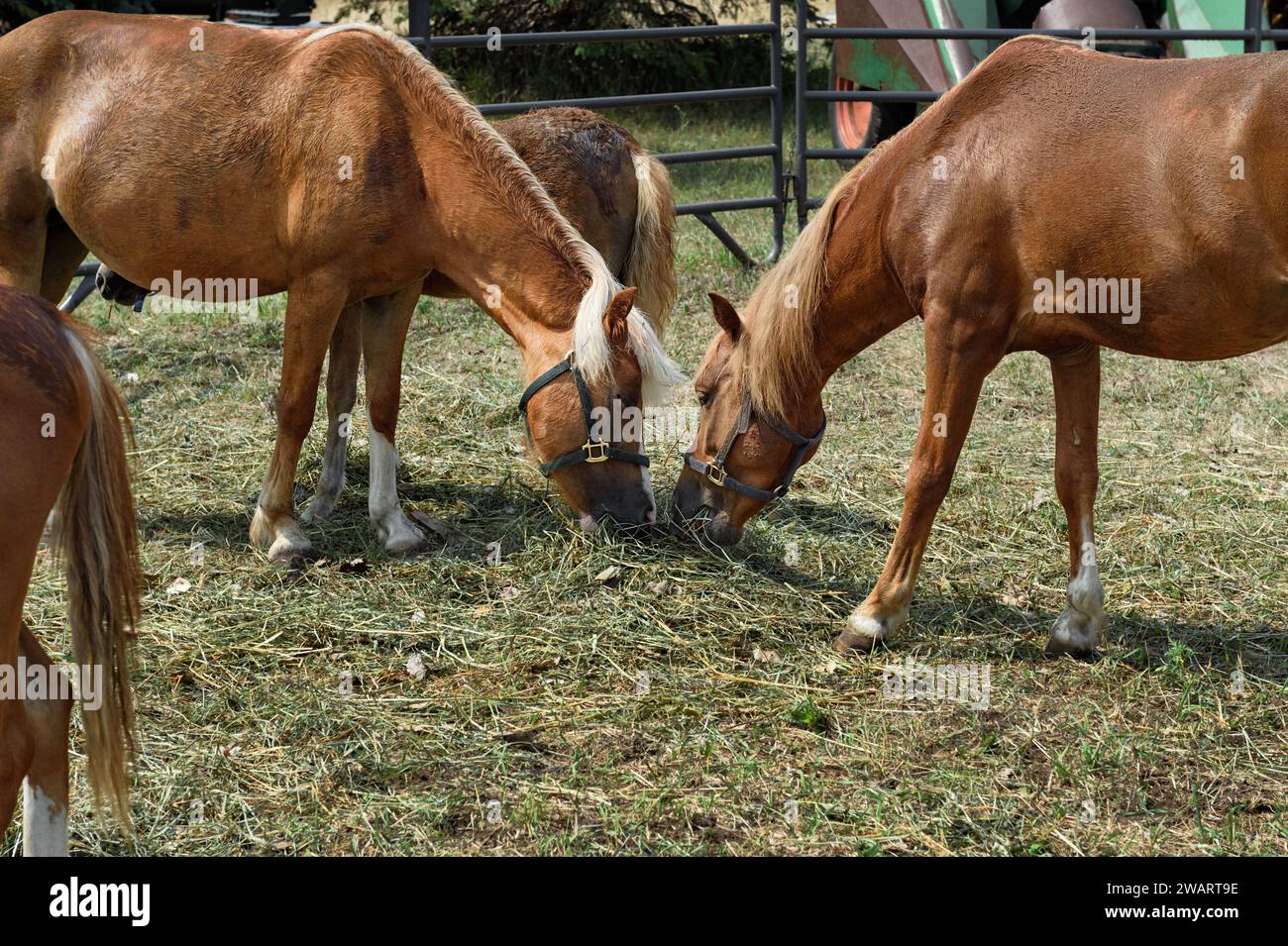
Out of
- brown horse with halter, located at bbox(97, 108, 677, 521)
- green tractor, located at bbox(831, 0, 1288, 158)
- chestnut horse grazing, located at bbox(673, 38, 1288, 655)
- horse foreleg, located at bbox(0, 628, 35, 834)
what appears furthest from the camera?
green tractor, located at bbox(831, 0, 1288, 158)

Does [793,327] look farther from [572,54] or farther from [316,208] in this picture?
[572,54]

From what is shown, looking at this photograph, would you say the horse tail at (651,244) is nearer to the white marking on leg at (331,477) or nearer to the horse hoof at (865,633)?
the white marking on leg at (331,477)

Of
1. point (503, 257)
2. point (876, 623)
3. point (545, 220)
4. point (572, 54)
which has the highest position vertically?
point (572, 54)

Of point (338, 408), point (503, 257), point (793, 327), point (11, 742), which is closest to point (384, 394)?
point (338, 408)

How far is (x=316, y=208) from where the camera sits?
4363 millimetres

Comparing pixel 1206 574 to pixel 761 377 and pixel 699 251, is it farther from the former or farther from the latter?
pixel 699 251

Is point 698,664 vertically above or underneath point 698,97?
underneath

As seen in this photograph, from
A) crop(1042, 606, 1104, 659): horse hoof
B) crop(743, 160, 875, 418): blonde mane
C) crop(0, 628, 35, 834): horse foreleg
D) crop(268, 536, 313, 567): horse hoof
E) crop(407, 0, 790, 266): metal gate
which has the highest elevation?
crop(407, 0, 790, 266): metal gate

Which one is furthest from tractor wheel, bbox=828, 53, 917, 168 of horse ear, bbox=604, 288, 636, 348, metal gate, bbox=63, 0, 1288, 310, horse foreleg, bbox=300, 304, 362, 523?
horse ear, bbox=604, 288, 636, 348

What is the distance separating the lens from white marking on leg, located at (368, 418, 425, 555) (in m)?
4.67

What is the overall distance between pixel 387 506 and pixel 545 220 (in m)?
1.26

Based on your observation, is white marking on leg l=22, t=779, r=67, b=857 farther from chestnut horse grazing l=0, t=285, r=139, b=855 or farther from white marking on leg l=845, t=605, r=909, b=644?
white marking on leg l=845, t=605, r=909, b=644

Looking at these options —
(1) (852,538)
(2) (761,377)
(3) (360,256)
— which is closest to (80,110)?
(3) (360,256)

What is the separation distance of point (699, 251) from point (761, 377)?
508 cm
